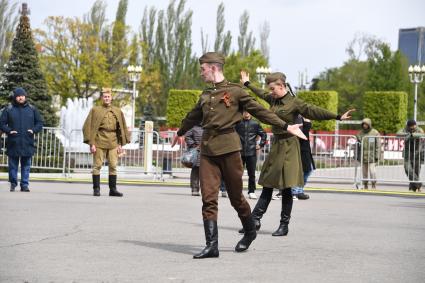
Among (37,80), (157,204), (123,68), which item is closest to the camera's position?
(157,204)

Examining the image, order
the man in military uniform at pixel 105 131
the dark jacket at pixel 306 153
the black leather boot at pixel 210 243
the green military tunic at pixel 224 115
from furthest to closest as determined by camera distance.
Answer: the dark jacket at pixel 306 153, the man in military uniform at pixel 105 131, the green military tunic at pixel 224 115, the black leather boot at pixel 210 243

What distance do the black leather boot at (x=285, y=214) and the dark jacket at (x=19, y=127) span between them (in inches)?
285

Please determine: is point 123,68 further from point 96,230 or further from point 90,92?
point 96,230

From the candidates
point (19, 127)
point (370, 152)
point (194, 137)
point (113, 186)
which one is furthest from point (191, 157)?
point (370, 152)

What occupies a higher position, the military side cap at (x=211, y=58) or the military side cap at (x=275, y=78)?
the military side cap at (x=211, y=58)

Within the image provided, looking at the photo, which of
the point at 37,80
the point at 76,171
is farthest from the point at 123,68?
the point at 76,171

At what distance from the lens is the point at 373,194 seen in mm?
18578

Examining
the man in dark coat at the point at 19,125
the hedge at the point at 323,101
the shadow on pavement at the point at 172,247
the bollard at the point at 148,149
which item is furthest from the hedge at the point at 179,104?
the shadow on pavement at the point at 172,247

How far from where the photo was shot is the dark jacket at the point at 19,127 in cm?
1611

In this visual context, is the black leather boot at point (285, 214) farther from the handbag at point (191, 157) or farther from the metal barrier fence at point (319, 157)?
the metal barrier fence at point (319, 157)

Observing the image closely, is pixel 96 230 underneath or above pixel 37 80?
underneath

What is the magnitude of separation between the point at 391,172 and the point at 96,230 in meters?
13.1

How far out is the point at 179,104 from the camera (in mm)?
50125

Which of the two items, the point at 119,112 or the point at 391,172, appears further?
the point at 391,172
